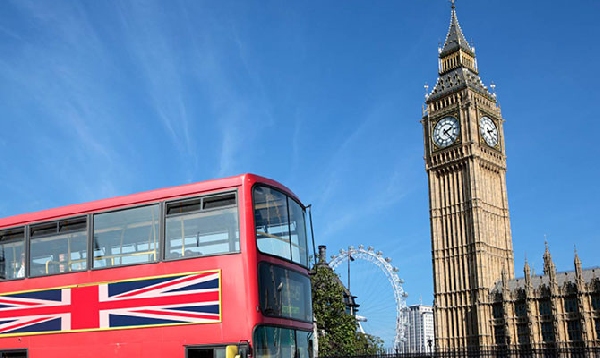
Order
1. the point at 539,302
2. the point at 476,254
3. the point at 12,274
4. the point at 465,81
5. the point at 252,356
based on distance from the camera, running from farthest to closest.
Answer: the point at 465,81 < the point at 476,254 < the point at 539,302 < the point at 12,274 < the point at 252,356

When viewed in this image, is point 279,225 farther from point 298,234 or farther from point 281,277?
point 281,277

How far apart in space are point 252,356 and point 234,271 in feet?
5.03

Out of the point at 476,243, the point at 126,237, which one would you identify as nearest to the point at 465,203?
the point at 476,243

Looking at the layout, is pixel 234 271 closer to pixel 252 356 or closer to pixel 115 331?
pixel 252 356

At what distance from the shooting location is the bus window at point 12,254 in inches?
559

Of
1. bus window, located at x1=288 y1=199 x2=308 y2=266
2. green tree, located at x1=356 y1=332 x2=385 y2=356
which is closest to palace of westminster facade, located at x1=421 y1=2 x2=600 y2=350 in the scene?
green tree, located at x1=356 y1=332 x2=385 y2=356

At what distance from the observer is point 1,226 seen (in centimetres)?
1485

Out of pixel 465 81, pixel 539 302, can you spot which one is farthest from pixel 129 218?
pixel 465 81

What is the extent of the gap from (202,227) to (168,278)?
1.12 m

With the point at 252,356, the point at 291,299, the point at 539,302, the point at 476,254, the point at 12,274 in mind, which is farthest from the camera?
the point at 476,254

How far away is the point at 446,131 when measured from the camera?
236ft

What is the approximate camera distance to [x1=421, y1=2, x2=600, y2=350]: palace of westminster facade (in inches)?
2352

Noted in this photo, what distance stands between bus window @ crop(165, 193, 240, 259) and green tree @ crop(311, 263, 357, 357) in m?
23.2

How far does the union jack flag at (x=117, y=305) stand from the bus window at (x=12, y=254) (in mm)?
470
